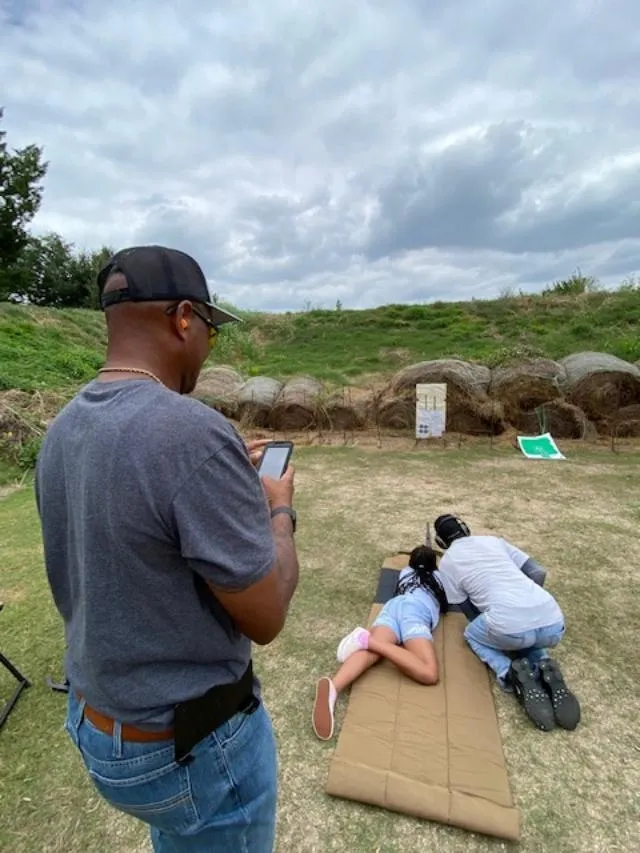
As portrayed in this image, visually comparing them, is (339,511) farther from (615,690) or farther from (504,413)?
(504,413)

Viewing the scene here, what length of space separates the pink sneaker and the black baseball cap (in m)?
2.18

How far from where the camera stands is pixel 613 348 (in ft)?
35.1

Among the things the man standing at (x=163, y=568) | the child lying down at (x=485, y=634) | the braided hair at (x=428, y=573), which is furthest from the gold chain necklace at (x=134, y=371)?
the braided hair at (x=428, y=573)

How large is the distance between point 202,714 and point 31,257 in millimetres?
23776

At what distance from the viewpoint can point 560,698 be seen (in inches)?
86.8

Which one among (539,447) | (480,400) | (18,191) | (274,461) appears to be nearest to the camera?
(274,461)

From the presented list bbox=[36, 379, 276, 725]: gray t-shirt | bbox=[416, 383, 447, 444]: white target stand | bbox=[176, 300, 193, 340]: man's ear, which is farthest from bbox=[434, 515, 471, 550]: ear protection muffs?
bbox=[416, 383, 447, 444]: white target stand

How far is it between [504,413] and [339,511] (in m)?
4.56

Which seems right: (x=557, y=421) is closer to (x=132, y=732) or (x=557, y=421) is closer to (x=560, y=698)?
(x=560, y=698)

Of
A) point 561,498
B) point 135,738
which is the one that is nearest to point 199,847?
point 135,738

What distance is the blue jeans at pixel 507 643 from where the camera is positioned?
2.41 metres

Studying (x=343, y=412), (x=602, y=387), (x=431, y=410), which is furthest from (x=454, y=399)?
(x=602, y=387)

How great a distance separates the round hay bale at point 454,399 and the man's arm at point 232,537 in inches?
312

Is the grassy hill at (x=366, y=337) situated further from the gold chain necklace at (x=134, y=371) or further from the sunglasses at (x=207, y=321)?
the gold chain necklace at (x=134, y=371)
